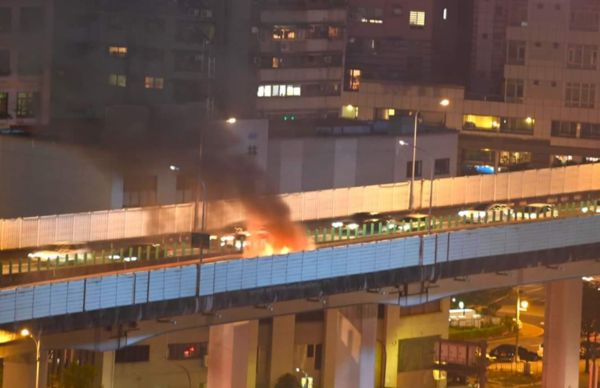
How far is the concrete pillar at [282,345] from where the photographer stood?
31766 millimetres

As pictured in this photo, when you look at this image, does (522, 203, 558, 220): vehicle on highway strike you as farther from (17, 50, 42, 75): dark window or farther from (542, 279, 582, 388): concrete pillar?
(17, 50, 42, 75): dark window

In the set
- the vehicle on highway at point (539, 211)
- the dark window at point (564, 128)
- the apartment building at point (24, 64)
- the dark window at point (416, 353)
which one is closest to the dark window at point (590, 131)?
the dark window at point (564, 128)

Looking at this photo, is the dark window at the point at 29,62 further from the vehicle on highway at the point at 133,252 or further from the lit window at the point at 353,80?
the lit window at the point at 353,80

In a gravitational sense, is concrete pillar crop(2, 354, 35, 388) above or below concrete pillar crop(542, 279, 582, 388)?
below

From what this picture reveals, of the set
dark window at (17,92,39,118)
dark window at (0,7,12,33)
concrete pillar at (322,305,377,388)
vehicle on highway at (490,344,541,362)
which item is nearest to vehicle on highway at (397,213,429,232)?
concrete pillar at (322,305,377,388)

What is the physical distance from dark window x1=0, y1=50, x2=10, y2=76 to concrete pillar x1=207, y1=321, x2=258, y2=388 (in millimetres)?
11162

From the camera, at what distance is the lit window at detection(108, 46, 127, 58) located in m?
42.8

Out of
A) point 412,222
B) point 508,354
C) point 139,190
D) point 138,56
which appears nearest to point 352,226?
point 412,222

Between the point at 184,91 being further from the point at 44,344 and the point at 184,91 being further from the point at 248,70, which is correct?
the point at 44,344

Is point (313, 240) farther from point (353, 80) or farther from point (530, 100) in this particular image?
point (353, 80)

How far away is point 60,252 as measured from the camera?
26391mm

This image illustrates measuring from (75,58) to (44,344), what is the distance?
18145 mm

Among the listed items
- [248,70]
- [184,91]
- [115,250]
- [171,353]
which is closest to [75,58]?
[184,91]

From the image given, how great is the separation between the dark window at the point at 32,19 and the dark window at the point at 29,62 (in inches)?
16.4
